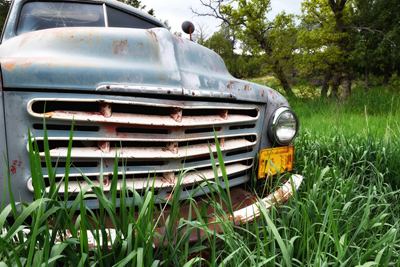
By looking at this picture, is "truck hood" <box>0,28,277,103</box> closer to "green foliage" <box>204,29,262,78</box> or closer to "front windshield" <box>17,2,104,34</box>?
"front windshield" <box>17,2,104,34</box>

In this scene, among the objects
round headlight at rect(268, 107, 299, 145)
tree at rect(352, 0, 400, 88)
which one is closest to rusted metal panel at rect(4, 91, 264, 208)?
round headlight at rect(268, 107, 299, 145)

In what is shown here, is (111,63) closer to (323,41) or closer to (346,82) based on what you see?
(323,41)

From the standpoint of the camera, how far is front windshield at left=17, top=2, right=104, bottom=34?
2.08m

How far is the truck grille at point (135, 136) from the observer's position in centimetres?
113

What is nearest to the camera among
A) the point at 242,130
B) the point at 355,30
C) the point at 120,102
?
the point at 120,102

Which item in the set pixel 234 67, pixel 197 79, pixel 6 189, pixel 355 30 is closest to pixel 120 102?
pixel 197 79

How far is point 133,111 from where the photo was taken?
1299 mm

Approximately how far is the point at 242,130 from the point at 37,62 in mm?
1167

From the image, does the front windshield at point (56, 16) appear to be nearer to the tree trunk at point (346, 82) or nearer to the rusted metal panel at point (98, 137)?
the rusted metal panel at point (98, 137)

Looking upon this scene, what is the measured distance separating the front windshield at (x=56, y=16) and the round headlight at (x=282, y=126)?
1662 mm

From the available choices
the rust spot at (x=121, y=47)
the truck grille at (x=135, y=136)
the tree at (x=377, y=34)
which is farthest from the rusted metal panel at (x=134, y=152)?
the tree at (x=377, y=34)

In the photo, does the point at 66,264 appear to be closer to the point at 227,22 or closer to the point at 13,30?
the point at 13,30

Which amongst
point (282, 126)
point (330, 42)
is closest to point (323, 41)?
point (330, 42)

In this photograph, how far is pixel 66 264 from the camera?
944 millimetres
